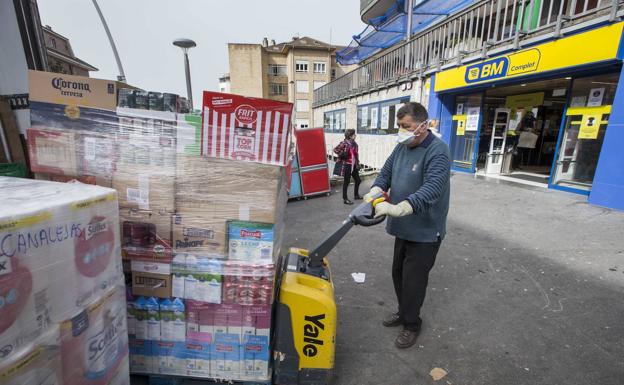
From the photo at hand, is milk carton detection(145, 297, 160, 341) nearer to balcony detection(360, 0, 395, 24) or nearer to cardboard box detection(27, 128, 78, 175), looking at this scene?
cardboard box detection(27, 128, 78, 175)

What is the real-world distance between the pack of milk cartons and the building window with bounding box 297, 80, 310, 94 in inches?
1609

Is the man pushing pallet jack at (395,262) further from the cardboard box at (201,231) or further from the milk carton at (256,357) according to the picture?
the cardboard box at (201,231)

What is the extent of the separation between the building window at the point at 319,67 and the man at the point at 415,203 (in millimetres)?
40124

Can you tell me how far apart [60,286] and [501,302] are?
361 centimetres

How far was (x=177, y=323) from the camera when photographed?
6.35ft

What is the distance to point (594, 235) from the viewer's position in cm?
440

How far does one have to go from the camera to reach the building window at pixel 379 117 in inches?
442

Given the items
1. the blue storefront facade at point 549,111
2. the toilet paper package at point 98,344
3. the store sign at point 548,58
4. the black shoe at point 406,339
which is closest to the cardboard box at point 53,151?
the toilet paper package at point 98,344

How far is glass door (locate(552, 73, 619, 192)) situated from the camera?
18.5 feet

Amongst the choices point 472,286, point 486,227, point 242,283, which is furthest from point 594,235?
point 242,283

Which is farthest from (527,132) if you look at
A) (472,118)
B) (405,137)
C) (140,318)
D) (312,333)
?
(140,318)

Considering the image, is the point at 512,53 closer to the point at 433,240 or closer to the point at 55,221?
the point at 433,240

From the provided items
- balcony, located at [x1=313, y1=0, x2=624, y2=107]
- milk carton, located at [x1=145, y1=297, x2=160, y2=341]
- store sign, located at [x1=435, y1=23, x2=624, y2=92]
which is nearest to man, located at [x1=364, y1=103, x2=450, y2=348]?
milk carton, located at [x1=145, y1=297, x2=160, y2=341]

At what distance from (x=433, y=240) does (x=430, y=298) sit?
1212mm
